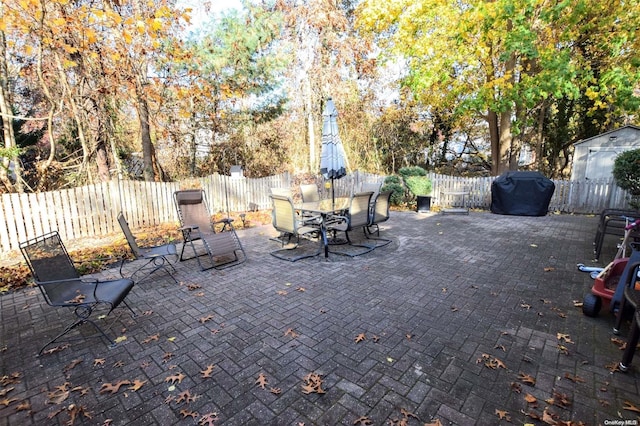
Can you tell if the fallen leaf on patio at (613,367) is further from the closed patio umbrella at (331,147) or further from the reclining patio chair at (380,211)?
the closed patio umbrella at (331,147)

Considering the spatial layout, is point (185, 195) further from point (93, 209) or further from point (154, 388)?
point (154, 388)

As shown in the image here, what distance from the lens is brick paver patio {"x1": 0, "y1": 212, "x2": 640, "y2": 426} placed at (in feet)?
6.93

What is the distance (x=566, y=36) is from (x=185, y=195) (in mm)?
11808

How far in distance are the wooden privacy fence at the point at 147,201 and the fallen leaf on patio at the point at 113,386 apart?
5.04 meters

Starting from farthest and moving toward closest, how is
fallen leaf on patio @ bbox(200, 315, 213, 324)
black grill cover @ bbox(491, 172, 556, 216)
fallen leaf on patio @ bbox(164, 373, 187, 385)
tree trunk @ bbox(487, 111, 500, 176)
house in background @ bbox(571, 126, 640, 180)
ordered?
tree trunk @ bbox(487, 111, 500, 176)
house in background @ bbox(571, 126, 640, 180)
black grill cover @ bbox(491, 172, 556, 216)
fallen leaf on patio @ bbox(200, 315, 213, 324)
fallen leaf on patio @ bbox(164, 373, 187, 385)

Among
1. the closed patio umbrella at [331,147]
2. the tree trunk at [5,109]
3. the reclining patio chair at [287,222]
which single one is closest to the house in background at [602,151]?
the closed patio umbrella at [331,147]

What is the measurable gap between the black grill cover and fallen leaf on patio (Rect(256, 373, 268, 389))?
8.93 metres

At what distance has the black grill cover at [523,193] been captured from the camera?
28.3ft

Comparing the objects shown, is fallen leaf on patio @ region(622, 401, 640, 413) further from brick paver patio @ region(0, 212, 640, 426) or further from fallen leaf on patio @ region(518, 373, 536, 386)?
fallen leaf on patio @ region(518, 373, 536, 386)

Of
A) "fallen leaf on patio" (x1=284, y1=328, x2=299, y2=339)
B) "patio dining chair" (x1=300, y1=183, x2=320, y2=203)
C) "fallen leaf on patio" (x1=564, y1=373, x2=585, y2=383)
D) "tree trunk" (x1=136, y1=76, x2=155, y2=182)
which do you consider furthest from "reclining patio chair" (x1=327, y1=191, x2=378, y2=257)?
"tree trunk" (x1=136, y1=76, x2=155, y2=182)

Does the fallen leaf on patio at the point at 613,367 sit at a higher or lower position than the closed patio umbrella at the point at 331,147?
lower

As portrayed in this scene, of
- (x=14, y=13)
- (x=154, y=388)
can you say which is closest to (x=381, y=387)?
(x=154, y=388)

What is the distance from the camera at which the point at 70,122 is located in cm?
984

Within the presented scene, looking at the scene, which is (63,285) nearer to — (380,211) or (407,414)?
(407,414)
